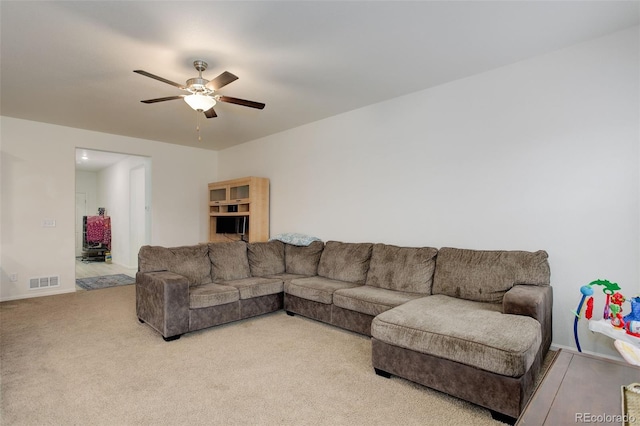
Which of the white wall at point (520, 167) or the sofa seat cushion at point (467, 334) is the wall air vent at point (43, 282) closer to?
the white wall at point (520, 167)

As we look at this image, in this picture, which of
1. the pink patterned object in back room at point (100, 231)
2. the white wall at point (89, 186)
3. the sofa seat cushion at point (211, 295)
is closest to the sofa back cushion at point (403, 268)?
the sofa seat cushion at point (211, 295)

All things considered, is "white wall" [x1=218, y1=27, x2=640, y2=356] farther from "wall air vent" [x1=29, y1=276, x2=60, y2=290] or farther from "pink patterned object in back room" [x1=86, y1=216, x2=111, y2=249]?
"pink patterned object in back room" [x1=86, y1=216, x2=111, y2=249]

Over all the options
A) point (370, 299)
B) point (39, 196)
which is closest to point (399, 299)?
point (370, 299)

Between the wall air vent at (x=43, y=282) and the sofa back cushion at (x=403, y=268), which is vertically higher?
the sofa back cushion at (x=403, y=268)

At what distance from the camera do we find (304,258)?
437 cm

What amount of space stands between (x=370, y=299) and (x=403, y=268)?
567 mm

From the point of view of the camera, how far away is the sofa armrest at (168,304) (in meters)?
3.04

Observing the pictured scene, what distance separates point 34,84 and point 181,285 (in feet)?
8.89

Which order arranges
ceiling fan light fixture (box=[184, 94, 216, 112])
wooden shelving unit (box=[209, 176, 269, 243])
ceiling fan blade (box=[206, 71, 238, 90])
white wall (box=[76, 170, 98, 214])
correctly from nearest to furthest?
1. ceiling fan blade (box=[206, 71, 238, 90])
2. ceiling fan light fixture (box=[184, 94, 216, 112])
3. wooden shelving unit (box=[209, 176, 269, 243])
4. white wall (box=[76, 170, 98, 214])

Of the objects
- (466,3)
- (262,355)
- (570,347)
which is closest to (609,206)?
(570,347)

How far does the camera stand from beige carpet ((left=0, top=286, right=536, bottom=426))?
6.28 feet

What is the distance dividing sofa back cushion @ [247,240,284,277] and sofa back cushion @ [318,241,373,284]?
63 centimetres

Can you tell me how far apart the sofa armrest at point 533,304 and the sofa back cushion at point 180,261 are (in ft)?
10.1

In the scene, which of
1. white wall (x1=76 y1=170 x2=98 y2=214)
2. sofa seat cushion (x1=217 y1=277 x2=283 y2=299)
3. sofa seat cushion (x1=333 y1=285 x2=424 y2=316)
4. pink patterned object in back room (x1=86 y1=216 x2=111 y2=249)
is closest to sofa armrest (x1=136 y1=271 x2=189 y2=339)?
sofa seat cushion (x1=217 y1=277 x2=283 y2=299)
